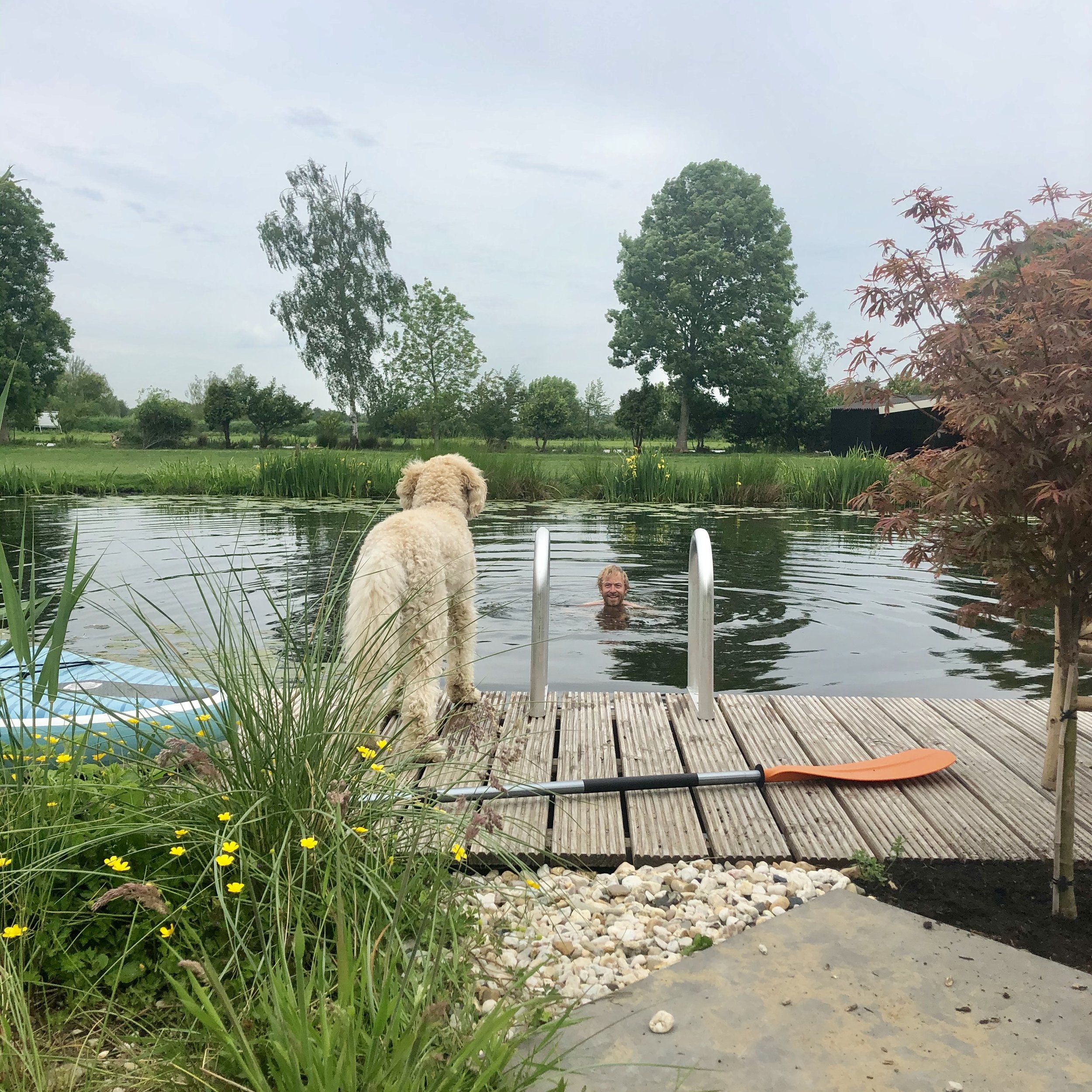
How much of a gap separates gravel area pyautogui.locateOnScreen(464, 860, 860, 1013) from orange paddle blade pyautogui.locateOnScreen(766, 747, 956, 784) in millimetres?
634

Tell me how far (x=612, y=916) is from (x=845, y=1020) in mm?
777

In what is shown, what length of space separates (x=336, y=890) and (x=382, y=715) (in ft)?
2.79

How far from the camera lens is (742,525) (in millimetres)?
15898

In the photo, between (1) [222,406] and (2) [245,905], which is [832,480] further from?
(1) [222,406]

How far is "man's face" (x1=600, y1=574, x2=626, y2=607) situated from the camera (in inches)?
329

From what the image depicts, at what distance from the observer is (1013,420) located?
2607 millimetres

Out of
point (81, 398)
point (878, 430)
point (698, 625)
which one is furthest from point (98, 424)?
point (698, 625)

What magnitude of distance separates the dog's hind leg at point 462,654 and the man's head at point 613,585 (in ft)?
12.2

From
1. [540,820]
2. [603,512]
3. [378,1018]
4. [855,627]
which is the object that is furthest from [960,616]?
[603,512]

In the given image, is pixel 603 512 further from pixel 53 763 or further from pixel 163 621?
pixel 53 763

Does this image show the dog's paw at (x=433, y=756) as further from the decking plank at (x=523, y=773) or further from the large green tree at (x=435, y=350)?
the large green tree at (x=435, y=350)

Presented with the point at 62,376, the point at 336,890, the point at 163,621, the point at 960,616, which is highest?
the point at 62,376

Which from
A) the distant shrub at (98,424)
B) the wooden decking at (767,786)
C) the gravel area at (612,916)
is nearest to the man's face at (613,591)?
the wooden decking at (767,786)

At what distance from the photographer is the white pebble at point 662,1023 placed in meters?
2.07
